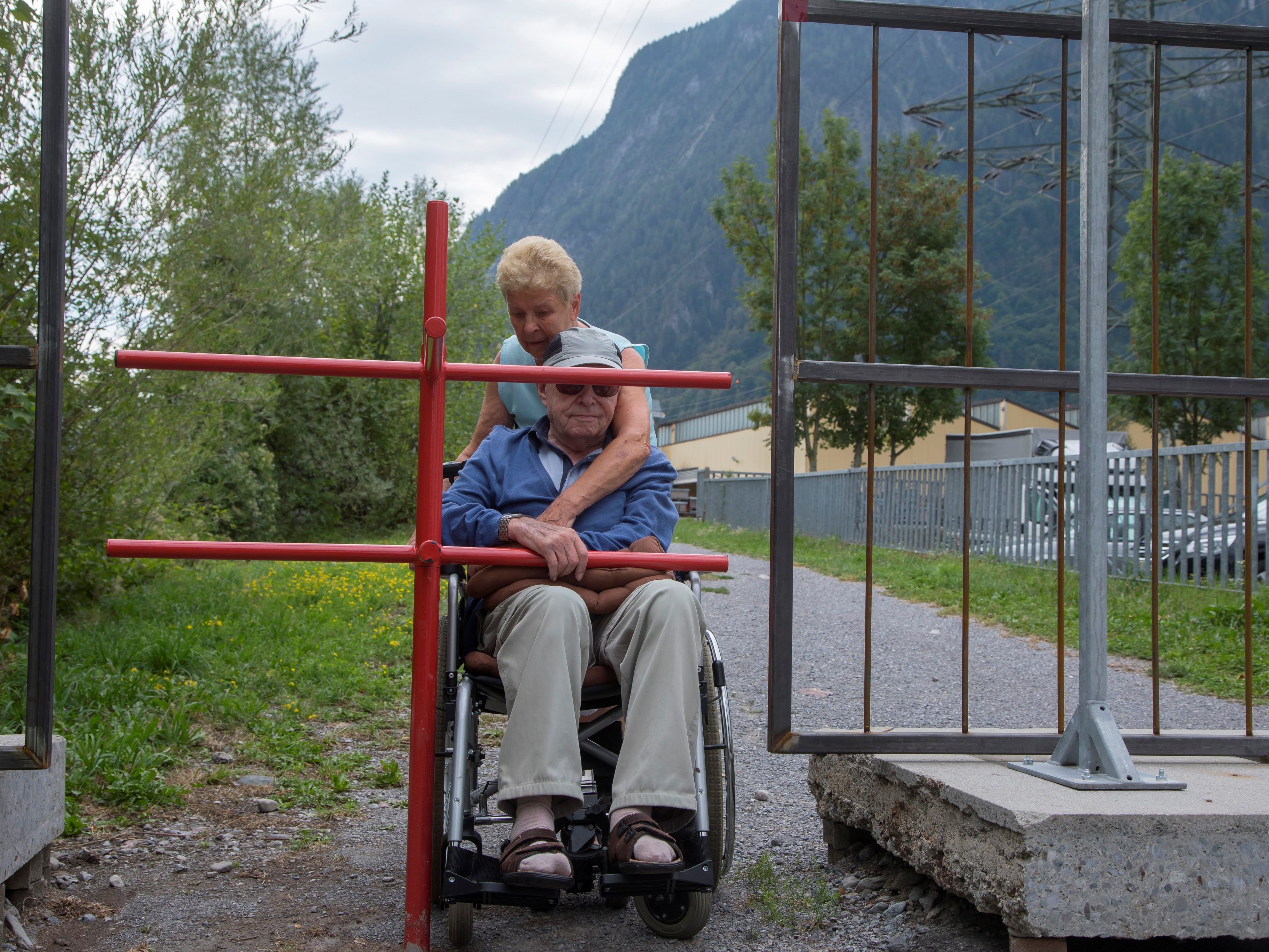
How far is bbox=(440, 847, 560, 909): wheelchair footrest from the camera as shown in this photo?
6.98 feet

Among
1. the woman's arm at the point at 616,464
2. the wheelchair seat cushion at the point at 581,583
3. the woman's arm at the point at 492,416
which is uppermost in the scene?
the woman's arm at the point at 492,416

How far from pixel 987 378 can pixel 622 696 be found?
129 centimetres

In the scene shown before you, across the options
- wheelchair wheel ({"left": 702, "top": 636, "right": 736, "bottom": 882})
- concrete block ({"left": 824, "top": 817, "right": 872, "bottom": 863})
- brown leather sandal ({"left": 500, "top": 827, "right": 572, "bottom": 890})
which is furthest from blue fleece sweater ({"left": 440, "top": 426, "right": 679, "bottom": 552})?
concrete block ({"left": 824, "top": 817, "right": 872, "bottom": 863})

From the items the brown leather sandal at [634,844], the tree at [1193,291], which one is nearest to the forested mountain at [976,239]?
the tree at [1193,291]

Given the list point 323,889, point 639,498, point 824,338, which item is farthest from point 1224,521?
point 824,338

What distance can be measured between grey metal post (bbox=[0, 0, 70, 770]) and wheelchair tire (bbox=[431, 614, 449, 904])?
0.85 meters

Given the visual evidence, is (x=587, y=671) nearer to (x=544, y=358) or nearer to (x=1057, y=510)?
(x=544, y=358)

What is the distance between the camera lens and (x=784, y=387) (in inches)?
112

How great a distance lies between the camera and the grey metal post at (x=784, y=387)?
2.75 m

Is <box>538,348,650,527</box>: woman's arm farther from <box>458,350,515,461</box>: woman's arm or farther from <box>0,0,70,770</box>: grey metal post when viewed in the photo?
<box>0,0,70,770</box>: grey metal post

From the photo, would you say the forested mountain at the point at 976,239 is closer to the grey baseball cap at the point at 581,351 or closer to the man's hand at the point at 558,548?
the grey baseball cap at the point at 581,351

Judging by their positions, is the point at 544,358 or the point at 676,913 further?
the point at 544,358

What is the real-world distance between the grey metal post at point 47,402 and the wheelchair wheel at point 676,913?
1406mm

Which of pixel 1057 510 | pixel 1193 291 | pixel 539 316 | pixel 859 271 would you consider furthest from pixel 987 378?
pixel 859 271
